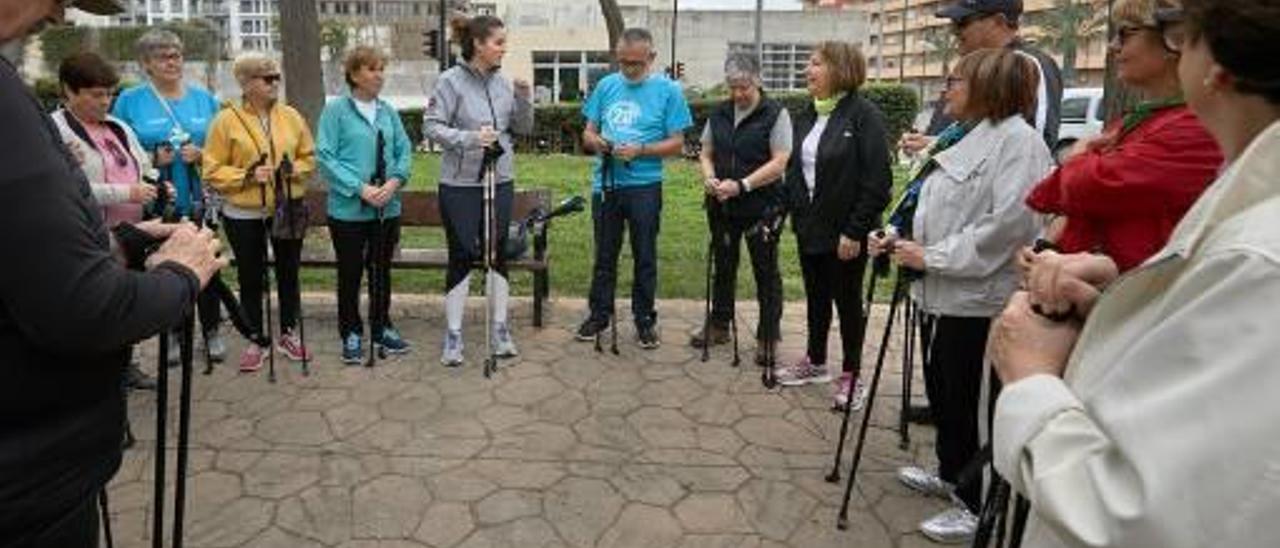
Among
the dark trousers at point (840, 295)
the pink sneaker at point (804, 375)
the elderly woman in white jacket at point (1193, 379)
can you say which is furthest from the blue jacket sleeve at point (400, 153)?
the elderly woman in white jacket at point (1193, 379)

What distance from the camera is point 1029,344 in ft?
5.48

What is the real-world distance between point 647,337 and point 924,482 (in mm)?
2568

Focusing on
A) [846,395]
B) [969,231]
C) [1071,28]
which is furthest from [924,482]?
[1071,28]

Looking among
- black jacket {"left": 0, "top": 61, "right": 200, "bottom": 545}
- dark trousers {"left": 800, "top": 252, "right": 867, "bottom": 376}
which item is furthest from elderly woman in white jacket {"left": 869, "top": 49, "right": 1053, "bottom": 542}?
black jacket {"left": 0, "top": 61, "right": 200, "bottom": 545}

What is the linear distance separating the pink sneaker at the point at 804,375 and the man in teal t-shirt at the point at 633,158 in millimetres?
1055

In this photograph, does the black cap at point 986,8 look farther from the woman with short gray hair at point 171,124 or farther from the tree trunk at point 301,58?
the tree trunk at point 301,58

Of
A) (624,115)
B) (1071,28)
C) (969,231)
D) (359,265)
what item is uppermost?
(1071,28)

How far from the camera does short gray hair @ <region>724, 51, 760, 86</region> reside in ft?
19.8

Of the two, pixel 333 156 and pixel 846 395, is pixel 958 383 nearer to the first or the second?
pixel 846 395

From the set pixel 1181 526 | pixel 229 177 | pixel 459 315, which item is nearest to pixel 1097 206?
pixel 1181 526

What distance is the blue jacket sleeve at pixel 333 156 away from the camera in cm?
598

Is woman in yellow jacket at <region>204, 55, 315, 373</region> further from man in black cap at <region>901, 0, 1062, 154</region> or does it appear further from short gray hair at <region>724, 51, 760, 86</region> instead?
man in black cap at <region>901, 0, 1062, 154</region>

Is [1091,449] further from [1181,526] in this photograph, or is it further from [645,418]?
[645,418]

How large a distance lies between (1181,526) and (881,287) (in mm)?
7519
